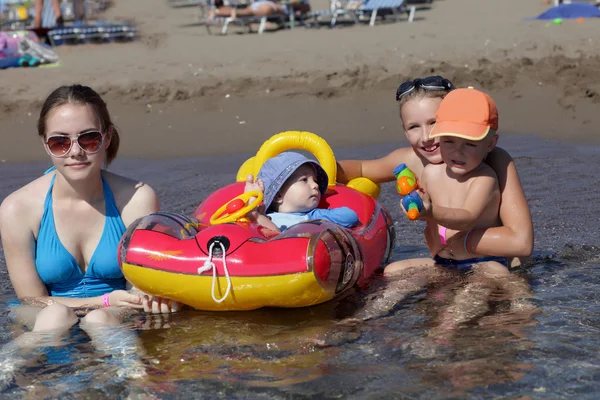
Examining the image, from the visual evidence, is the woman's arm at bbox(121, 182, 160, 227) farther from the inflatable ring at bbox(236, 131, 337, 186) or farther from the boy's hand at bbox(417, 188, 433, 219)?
the boy's hand at bbox(417, 188, 433, 219)

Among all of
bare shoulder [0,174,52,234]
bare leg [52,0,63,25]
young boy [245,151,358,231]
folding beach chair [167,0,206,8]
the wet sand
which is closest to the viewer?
bare shoulder [0,174,52,234]

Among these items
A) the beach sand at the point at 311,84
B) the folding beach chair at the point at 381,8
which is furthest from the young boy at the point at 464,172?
the folding beach chair at the point at 381,8

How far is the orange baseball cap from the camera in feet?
13.1

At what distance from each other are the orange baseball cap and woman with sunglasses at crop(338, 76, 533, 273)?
0.20 m

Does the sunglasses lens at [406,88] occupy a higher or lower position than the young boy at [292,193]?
higher

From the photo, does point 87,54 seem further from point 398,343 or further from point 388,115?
point 398,343

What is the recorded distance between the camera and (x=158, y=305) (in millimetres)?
4145

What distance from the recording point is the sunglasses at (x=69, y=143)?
3.83 metres

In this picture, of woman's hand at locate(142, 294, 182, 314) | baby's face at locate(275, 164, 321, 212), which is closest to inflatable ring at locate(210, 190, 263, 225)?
baby's face at locate(275, 164, 321, 212)

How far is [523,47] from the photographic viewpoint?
10633 mm

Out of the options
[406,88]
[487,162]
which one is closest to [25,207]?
[406,88]

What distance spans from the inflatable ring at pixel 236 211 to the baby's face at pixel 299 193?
0.78 feet

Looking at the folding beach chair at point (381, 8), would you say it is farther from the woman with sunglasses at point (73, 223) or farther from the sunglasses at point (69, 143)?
the sunglasses at point (69, 143)

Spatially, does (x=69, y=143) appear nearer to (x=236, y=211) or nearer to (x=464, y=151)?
(x=236, y=211)
